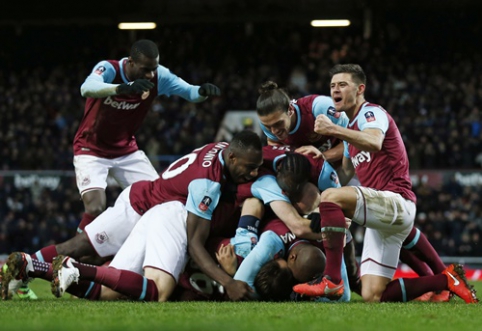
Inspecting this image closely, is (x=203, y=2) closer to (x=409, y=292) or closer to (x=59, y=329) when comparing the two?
(x=409, y=292)

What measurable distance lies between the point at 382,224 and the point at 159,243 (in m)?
1.96

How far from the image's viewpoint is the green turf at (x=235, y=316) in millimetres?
4770

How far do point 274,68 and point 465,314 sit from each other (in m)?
20.4

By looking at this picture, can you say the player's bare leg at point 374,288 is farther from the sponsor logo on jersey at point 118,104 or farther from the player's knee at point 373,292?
the sponsor logo on jersey at point 118,104

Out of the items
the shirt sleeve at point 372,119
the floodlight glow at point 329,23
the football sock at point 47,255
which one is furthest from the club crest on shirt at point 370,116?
the floodlight glow at point 329,23

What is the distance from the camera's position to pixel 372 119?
6.92 metres

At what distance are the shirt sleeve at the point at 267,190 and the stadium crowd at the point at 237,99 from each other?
29.7 feet

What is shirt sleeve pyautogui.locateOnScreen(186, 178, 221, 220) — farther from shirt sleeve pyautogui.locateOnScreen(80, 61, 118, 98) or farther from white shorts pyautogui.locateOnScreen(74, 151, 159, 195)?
white shorts pyautogui.locateOnScreen(74, 151, 159, 195)

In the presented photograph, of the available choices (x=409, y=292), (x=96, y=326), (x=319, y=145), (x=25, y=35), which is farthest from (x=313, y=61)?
(x=96, y=326)

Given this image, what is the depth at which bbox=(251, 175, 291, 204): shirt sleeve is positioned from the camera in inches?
290

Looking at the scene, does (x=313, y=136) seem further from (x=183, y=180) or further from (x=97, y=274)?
(x=97, y=274)

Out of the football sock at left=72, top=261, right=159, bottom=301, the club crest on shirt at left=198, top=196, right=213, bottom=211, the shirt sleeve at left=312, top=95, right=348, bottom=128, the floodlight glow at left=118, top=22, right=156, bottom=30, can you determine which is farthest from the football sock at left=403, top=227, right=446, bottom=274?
the floodlight glow at left=118, top=22, right=156, bottom=30

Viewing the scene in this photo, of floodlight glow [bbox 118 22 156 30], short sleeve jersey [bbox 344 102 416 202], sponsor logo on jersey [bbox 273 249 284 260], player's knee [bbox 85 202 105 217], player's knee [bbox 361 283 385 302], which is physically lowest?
player's knee [bbox 361 283 385 302]

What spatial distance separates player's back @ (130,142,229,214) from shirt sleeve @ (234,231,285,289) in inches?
23.9
